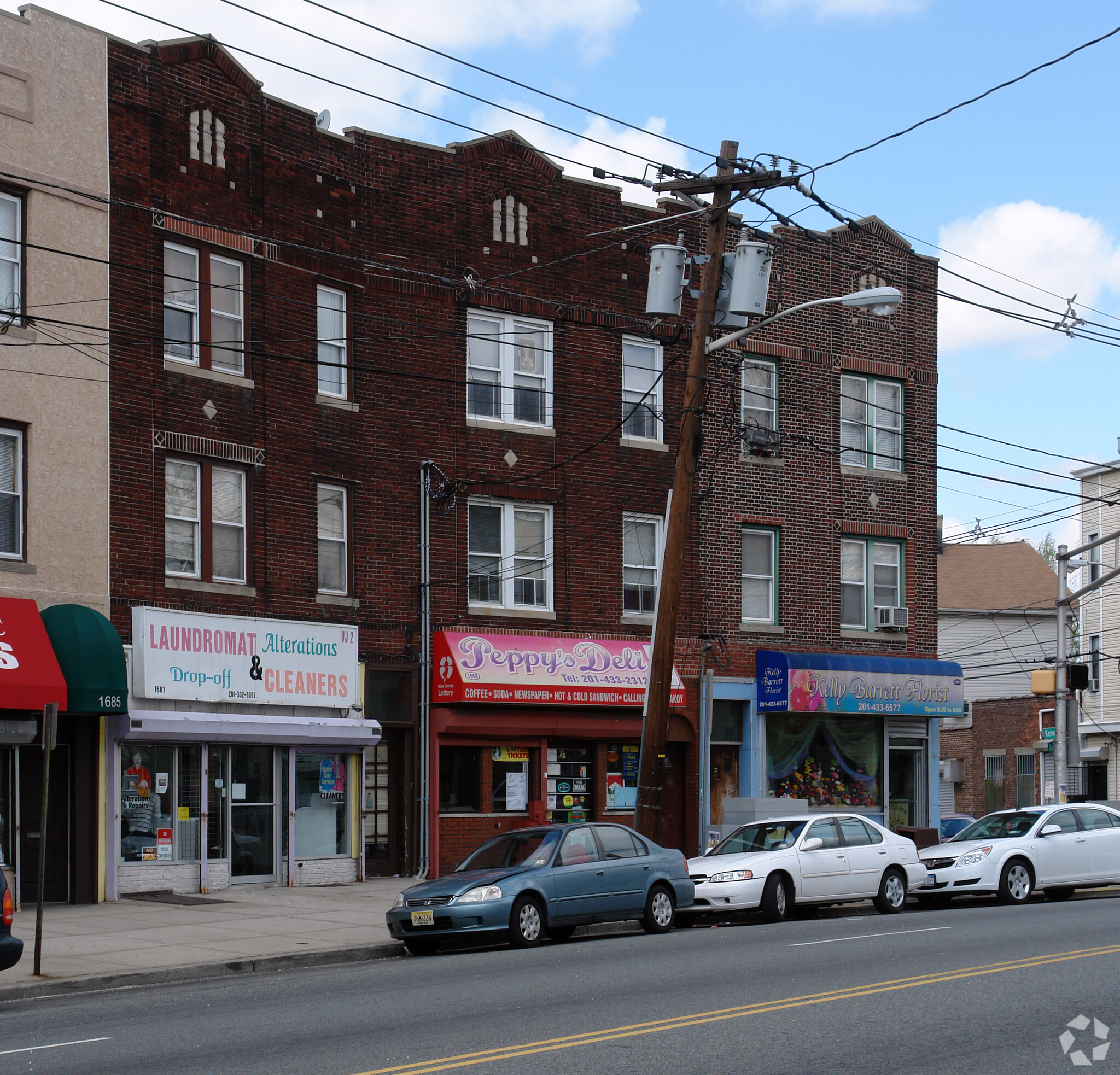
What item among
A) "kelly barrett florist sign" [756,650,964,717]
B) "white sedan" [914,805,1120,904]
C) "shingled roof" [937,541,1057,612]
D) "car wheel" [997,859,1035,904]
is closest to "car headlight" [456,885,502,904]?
"white sedan" [914,805,1120,904]

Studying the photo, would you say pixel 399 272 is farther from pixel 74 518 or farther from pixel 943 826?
pixel 943 826

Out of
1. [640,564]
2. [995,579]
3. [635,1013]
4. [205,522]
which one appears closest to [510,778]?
[640,564]

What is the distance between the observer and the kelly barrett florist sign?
2881cm

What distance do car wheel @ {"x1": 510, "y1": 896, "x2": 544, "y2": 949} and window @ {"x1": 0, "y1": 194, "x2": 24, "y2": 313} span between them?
34.3 feet

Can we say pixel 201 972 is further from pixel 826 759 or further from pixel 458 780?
pixel 826 759

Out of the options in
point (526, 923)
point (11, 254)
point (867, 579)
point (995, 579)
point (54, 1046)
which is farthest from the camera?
point (995, 579)

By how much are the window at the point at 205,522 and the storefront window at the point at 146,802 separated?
2.60m

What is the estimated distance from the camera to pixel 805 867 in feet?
64.9

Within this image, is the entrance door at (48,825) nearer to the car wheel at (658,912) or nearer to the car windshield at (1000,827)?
the car wheel at (658,912)

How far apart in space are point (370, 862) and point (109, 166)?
11289 mm

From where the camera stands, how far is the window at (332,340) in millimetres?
24625

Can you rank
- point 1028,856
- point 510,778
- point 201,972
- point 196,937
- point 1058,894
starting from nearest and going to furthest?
point 201,972 → point 196,937 → point 1028,856 → point 1058,894 → point 510,778

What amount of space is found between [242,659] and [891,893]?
382 inches

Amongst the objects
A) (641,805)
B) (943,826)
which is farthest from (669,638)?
(943,826)
